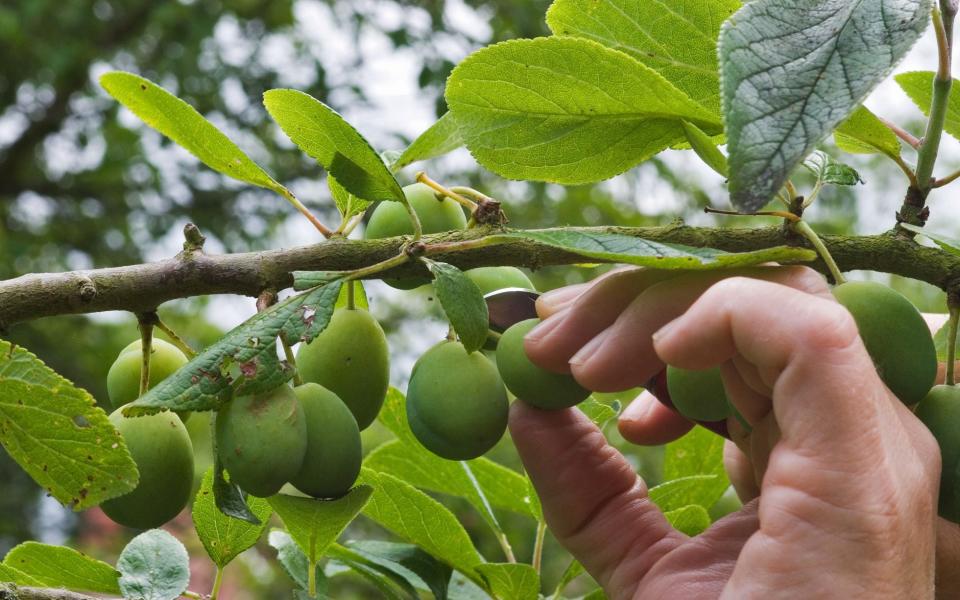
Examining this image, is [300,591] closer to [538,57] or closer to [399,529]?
[399,529]

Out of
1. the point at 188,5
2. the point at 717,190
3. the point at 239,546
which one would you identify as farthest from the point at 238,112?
the point at 239,546

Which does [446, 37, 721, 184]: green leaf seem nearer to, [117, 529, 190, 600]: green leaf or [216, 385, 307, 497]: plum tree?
[216, 385, 307, 497]: plum tree

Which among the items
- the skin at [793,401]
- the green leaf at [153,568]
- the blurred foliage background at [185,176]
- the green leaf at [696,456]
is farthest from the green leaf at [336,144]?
the blurred foliage background at [185,176]

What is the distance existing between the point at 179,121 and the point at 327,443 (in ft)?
0.92

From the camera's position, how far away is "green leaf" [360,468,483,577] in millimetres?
847

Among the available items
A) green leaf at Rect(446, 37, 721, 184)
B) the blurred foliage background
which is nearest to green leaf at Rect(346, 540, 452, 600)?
green leaf at Rect(446, 37, 721, 184)

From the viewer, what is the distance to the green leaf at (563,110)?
0.65 metres

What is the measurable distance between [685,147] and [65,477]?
0.48 metres

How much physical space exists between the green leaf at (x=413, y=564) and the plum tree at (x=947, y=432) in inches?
16.3

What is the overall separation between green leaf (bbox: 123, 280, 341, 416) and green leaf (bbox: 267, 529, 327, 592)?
283 millimetres

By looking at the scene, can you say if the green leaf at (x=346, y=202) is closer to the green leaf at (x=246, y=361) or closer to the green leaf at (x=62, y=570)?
the green leaf at (x=246, y=361)

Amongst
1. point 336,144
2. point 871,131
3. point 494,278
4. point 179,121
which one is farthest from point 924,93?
point 179,121

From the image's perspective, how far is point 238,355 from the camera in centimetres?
60

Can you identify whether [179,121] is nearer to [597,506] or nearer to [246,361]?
[246,361]
